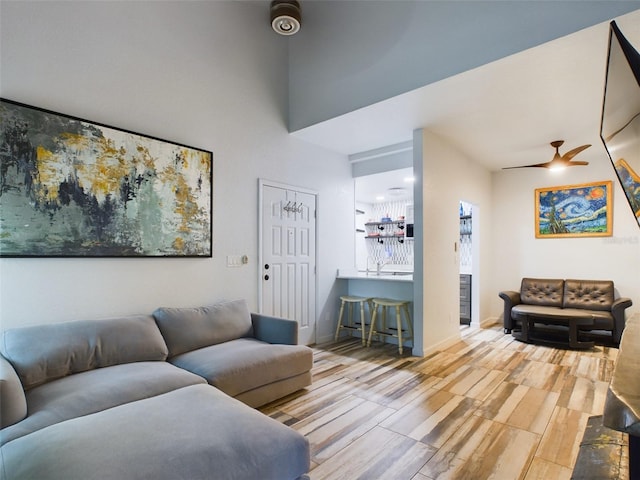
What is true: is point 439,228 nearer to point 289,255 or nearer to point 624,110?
point 289,255

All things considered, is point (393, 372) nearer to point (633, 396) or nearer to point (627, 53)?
point (633, 396)

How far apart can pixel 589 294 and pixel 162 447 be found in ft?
19.3

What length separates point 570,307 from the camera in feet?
16.3

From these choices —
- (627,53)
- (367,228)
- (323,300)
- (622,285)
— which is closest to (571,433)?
(627,53)

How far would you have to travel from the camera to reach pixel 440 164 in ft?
14.5

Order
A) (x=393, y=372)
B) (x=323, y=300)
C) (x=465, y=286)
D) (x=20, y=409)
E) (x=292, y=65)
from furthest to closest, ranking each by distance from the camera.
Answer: (x=465, y=286), (x=323, y=300), (x=292, y=65), (x=393, y=372), (x=20, y=409)

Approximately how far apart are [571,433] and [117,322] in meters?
3.37

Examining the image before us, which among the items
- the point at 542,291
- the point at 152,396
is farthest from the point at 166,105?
the point at 542,291

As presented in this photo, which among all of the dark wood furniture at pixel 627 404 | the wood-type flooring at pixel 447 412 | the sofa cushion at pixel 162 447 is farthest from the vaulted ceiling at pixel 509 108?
the sofa cushion at pixel 162 447

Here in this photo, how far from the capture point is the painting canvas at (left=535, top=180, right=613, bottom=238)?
5.09 metres

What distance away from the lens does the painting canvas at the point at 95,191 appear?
2.28m

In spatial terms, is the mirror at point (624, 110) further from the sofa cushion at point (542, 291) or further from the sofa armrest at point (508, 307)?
the sofa cushion at point (542, 291)

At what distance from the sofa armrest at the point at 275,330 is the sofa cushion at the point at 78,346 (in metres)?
0.91

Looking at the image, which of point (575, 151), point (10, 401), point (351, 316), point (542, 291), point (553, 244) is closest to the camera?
point (10, 401)
